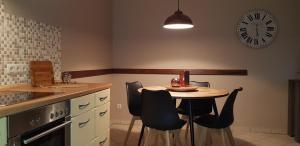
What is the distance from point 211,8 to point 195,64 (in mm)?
865

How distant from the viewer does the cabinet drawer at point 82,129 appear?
2.17m

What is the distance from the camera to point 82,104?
227 centimetres

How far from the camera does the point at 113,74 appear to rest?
15.7ft

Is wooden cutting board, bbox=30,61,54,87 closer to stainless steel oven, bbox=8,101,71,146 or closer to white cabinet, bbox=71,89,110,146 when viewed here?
white cabinet, bbox=71,89,110,146

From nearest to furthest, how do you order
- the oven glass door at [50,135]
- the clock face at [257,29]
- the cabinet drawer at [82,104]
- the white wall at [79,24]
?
the oven glass door at [50,135]
the cabinet drawer at [82,104]
the white wall at [79,24]
the clock face at [257,29]

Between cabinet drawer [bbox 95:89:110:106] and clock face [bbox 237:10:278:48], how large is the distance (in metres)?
2.36

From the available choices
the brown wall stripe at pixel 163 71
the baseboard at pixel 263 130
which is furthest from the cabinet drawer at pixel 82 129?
the baseboard at pixel 263 130

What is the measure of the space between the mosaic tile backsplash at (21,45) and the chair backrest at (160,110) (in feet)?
3.54

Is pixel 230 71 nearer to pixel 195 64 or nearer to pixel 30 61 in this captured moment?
pixel 195 64

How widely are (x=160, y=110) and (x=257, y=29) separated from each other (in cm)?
230

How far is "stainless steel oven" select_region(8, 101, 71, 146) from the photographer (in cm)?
153

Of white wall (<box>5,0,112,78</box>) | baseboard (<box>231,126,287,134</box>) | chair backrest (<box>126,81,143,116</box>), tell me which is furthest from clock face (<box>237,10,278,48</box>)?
white wall (<box>5,0,112,78</box>)

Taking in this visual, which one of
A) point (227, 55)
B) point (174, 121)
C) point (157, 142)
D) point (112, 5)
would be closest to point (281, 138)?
point (227, 55)

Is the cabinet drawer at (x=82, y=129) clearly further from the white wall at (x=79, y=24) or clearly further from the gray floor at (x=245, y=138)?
the gray floor at (x=245, y=138)
